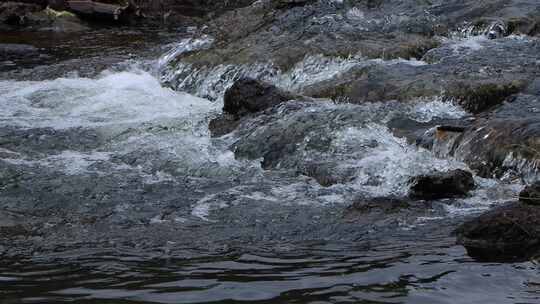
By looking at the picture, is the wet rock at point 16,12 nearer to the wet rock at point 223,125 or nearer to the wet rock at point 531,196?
the wet rock at point 223,125

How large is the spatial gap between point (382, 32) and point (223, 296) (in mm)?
8246

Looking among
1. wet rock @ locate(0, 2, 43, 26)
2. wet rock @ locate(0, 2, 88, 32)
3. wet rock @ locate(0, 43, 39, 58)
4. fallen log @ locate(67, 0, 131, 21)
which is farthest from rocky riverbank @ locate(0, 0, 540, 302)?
wet rock @ locate(0, 2, 43, 26)

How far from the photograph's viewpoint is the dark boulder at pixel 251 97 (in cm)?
946

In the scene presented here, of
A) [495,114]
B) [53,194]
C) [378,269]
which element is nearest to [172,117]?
[53,194]

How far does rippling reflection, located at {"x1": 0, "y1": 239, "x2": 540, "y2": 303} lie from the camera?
431cm

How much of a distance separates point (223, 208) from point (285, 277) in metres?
1.92

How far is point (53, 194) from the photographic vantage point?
6984mm

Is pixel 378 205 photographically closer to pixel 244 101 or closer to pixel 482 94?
pixel 482 94

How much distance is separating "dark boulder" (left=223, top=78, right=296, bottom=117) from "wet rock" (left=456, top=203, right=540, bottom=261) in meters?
4.40

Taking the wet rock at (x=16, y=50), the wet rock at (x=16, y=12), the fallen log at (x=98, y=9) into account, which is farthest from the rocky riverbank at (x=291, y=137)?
the wet rock at (x=16, y=12)

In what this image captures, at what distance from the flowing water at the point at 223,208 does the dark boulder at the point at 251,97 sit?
266 mm

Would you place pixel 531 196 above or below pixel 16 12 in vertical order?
below

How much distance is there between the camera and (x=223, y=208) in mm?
6527

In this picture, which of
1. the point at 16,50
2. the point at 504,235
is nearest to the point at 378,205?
the point at 504,235
